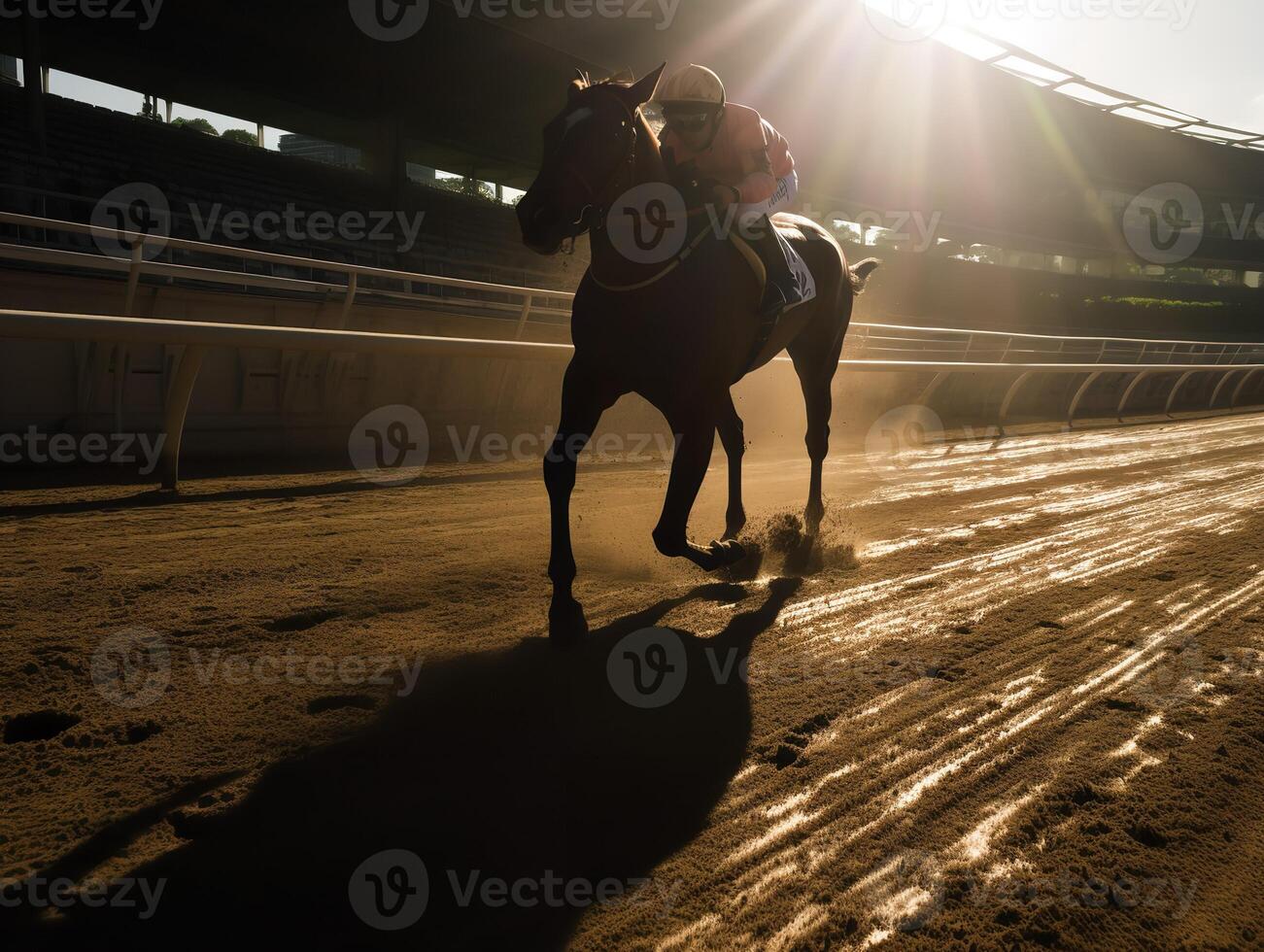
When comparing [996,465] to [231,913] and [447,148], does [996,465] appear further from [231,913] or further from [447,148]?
[447,148]

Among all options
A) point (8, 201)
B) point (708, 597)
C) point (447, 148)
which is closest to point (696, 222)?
point (708, 597)

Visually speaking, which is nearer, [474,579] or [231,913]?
[231,913]

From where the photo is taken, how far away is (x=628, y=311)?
306 cm

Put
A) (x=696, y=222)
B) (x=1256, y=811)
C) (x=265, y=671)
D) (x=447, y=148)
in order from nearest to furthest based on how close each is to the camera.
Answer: (x=1256, y=811)
(x=265, y=671)
(x=696, y=222)
(x=447, y=148)

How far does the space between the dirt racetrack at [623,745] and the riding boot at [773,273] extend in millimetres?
1209

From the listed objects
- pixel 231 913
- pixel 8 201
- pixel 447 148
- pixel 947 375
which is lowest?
pixel 231 913

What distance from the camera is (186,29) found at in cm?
2253

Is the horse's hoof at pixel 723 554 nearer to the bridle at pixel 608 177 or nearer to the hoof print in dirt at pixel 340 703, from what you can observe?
the bridle at pixel 608 177

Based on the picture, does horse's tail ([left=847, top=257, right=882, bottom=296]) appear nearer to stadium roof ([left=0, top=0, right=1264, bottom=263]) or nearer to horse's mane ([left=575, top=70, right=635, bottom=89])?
horse's mane ([left=575, top=70, right=635, bottom=89])

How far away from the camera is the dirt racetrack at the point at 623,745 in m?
1.60

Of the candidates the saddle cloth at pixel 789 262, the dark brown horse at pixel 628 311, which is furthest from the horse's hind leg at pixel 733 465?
the dark brown horse at pixel 628 311

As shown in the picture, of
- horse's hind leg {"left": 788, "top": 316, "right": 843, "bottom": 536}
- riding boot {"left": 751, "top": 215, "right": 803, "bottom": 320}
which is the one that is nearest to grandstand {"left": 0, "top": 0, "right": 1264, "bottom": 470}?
riding boot {"left": 751, "top": 215, "right": 803, "bottom": 320}

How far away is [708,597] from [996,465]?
5468 mm

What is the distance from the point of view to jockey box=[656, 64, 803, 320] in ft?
11.2
